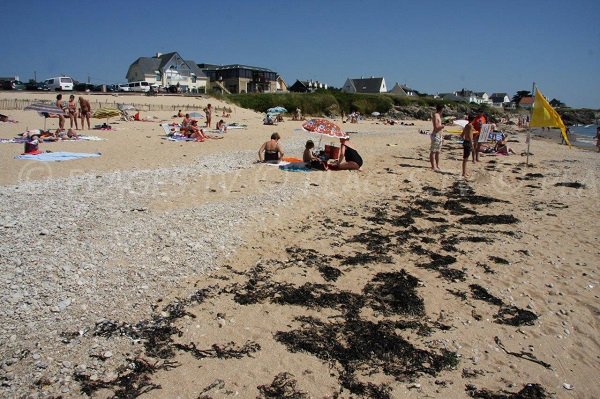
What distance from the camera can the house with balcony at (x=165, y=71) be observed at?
65.3m

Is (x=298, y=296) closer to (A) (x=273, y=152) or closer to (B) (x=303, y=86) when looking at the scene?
(A) (x=273, y=152)

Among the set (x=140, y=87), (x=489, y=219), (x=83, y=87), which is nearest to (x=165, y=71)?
(x=140, y=87)

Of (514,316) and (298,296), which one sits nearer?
(514,316)

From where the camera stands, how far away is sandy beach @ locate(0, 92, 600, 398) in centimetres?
371

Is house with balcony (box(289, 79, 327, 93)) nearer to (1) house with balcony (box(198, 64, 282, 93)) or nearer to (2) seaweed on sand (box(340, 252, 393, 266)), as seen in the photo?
(1) house with balcony (box(198, 64, 282, 93))

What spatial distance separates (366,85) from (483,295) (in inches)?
3749

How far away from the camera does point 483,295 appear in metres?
5.30

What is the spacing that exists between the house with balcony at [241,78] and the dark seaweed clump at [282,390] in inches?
2984

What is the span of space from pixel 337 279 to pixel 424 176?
8.17m

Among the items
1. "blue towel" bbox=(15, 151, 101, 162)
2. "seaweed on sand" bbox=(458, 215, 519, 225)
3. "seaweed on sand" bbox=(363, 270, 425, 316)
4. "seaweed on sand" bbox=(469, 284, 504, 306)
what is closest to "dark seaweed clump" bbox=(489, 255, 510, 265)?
"seaweed on sand" bbox=(469, 284, 504, 306)

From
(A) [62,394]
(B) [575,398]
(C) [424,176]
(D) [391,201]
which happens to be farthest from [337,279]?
(C) [424,176]

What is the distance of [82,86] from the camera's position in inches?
1816

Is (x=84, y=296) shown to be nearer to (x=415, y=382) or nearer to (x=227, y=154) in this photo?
(x=415, y=382)

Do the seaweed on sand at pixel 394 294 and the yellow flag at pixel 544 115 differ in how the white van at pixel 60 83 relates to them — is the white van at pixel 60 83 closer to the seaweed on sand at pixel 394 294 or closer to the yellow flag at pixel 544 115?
the yellow flag at pixel 544 115
